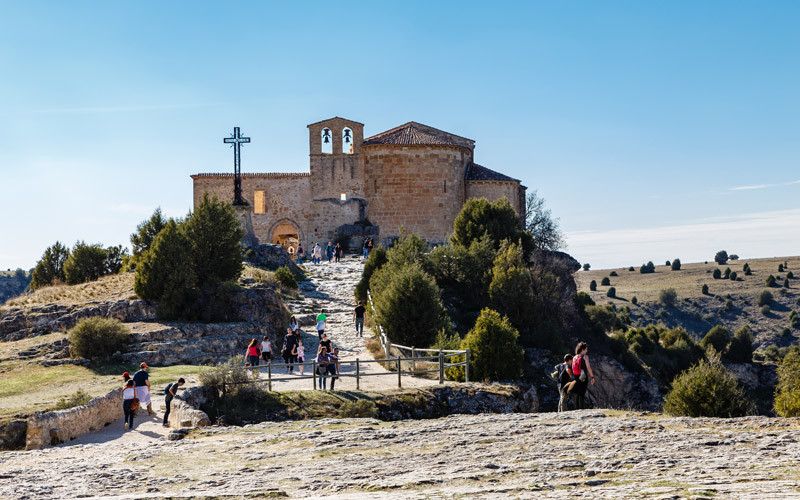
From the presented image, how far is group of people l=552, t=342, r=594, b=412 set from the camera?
14.8m

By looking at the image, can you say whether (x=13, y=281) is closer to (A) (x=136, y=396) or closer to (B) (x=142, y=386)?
(B) (x=142, y=386)

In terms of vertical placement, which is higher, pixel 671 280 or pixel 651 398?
pixel 671 280

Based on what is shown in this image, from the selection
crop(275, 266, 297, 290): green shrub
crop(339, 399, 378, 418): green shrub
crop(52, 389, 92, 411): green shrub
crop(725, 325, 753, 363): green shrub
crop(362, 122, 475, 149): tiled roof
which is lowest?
crop(725, 325, 753, 363): green shrub

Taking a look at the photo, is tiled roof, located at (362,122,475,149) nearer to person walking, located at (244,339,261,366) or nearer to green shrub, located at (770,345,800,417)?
green shrub, located at (770,345,800,417)

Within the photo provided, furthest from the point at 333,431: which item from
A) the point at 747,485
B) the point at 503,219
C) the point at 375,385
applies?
the point at 503,219

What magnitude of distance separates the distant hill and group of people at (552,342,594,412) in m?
93.5

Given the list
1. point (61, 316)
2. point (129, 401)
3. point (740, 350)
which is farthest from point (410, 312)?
point (740, 350)

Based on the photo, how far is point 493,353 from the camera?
22.5 metres

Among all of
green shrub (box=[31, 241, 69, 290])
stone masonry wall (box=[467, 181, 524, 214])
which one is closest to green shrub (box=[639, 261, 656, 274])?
stone masonry wall (box=[467, 181, 524, 214])

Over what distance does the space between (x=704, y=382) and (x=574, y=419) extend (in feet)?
14.7

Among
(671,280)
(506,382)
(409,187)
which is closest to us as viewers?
(506,382)

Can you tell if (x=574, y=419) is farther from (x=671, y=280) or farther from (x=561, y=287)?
(x=671, y=280)

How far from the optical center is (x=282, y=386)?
19359 mm

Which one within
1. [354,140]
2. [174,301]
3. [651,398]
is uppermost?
[354,140]
